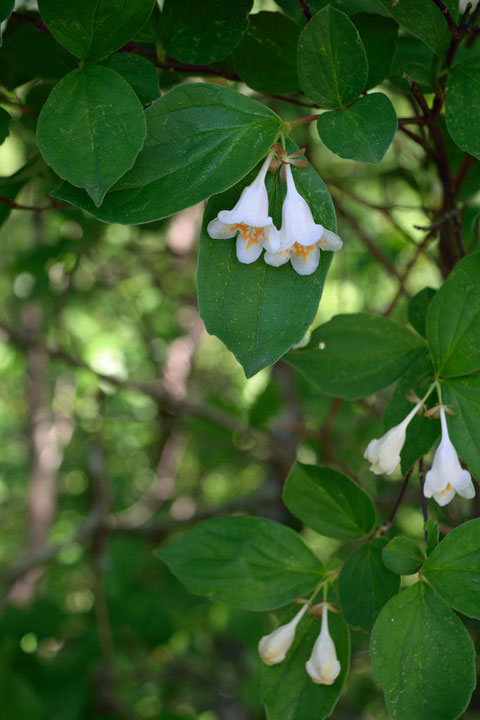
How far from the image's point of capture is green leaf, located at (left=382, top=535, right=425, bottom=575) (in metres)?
0.56

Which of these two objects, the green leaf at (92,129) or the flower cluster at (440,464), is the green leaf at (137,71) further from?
the flower cluster at (440,464)

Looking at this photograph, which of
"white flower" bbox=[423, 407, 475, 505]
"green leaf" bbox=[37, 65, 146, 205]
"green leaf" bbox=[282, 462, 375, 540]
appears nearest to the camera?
"green leaf" bbox=[37, 65, 146, 205]

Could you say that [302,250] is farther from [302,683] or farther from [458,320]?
[302,683]

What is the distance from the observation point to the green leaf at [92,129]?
1.57 ft

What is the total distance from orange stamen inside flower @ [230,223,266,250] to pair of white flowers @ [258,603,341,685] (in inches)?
13.7

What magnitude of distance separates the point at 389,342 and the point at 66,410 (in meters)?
2.05

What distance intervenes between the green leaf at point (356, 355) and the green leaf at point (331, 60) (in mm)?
219

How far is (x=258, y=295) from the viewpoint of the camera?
0.54 metres

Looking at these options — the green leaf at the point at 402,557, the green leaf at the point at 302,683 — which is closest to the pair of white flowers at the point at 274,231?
the green leaf at the point at 402,557

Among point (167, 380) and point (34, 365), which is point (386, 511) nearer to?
point (167, 380)

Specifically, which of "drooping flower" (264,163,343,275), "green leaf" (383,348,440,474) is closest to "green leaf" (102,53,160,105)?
"drooping flower" (264,163,343,275)

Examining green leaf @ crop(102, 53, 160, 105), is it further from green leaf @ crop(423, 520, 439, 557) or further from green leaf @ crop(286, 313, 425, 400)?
green leaf @ crop(423, 520, 439, 557)

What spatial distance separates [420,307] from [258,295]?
244mm

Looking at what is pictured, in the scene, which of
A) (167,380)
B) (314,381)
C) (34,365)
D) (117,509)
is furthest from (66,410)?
(314,381)
